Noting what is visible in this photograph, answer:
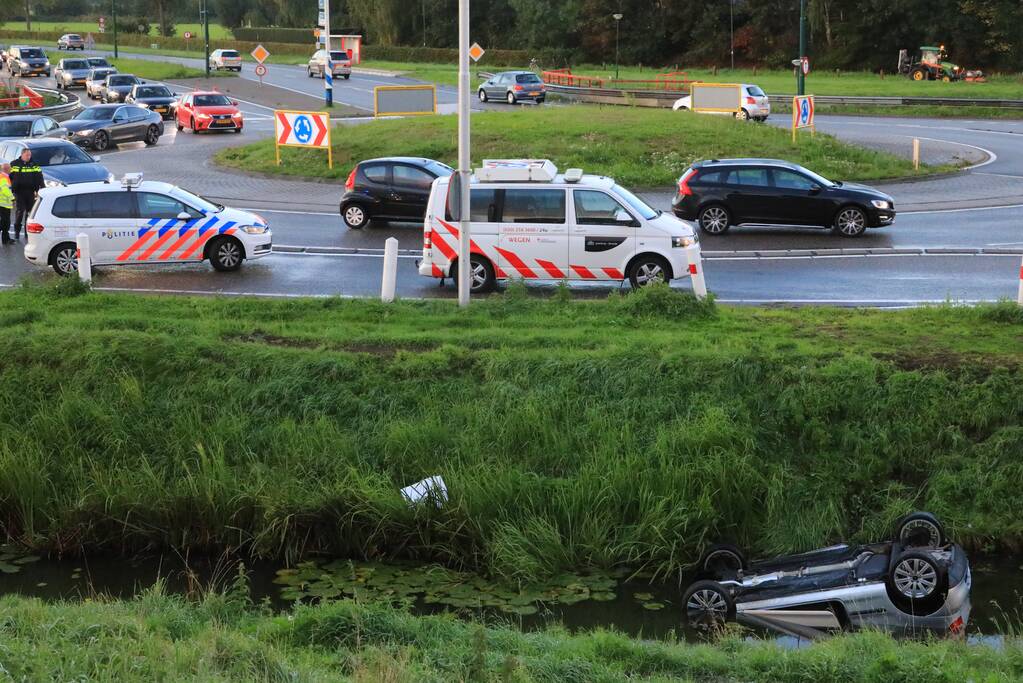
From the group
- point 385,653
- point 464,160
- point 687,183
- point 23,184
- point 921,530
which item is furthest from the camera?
point 687,183

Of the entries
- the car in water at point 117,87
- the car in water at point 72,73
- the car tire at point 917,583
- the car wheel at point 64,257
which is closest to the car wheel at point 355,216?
the car wheel at point 64,257

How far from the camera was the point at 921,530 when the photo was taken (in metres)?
11.3

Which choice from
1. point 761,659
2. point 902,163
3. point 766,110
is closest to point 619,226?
point 761,659

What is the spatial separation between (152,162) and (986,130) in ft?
92.2

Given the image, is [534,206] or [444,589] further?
[534,206]

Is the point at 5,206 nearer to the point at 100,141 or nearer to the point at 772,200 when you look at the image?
the point at 772,200

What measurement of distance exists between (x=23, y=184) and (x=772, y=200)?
14524 mm

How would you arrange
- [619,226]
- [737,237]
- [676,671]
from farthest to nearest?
1. [737,237]
2. [619,226]
3. [676,671]

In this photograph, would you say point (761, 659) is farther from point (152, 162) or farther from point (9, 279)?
point (152, 162)

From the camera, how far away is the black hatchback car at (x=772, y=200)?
23453mm

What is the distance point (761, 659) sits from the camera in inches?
314

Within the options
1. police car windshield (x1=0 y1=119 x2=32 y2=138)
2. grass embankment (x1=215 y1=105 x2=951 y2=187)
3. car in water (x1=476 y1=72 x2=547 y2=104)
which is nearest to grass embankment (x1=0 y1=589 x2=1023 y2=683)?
grass embankment (x1=215 y1=105 x2=951 y2=187)

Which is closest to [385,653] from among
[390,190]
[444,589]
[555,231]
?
[444,589]

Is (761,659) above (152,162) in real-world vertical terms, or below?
below
